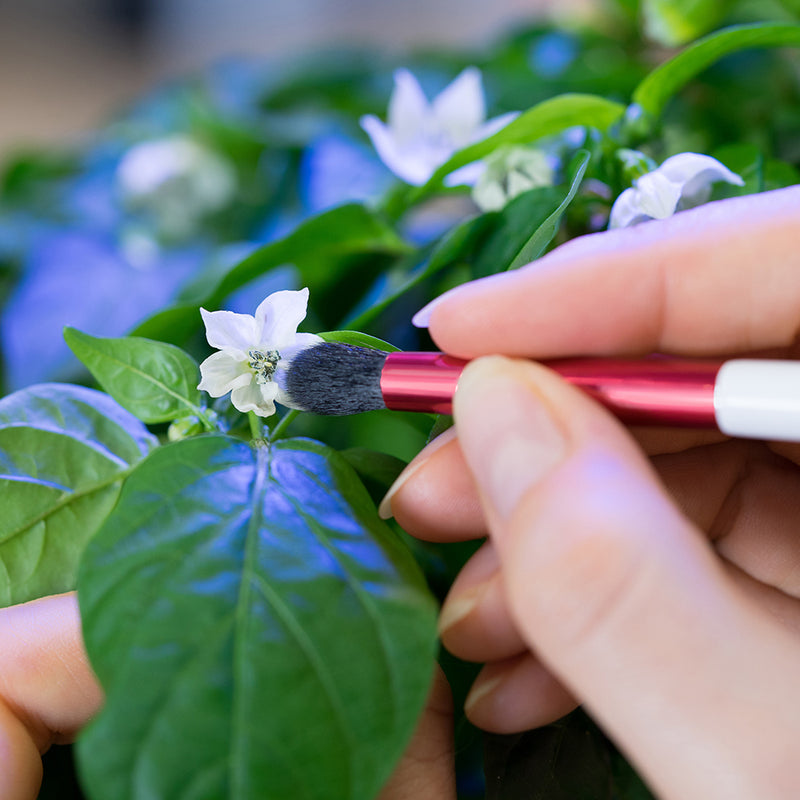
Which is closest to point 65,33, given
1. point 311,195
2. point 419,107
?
point 311,195

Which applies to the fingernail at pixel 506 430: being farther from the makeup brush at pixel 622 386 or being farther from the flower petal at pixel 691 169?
the flower petal at pixel 691 169

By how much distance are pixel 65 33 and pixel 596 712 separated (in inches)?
64.9

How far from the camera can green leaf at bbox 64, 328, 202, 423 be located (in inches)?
11.8

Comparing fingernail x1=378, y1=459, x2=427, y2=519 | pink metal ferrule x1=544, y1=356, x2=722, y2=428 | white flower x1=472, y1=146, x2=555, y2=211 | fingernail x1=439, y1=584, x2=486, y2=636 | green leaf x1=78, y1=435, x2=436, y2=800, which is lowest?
fingernail x1=439, y1=584, x2=486, y2=636

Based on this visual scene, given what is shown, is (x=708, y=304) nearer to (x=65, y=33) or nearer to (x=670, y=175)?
(x=670, y=175)

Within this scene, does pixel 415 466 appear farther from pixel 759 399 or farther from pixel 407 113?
pixel 407 113

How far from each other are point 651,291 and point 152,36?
1576mm

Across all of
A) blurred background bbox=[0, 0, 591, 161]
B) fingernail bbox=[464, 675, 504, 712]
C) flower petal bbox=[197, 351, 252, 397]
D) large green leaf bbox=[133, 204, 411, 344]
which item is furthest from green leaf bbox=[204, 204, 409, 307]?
blurred background bbox=[0, 0, 591, 161]

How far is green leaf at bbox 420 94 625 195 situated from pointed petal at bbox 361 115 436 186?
0.11 ft

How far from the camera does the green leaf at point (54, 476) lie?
29cm

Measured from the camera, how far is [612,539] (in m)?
0.19

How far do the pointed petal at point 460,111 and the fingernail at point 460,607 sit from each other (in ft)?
0.89

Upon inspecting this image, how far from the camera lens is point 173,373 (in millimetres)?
302

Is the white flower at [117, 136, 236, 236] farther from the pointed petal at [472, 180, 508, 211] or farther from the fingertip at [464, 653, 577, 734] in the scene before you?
the fingertip at [464, 653, 577, 734]
